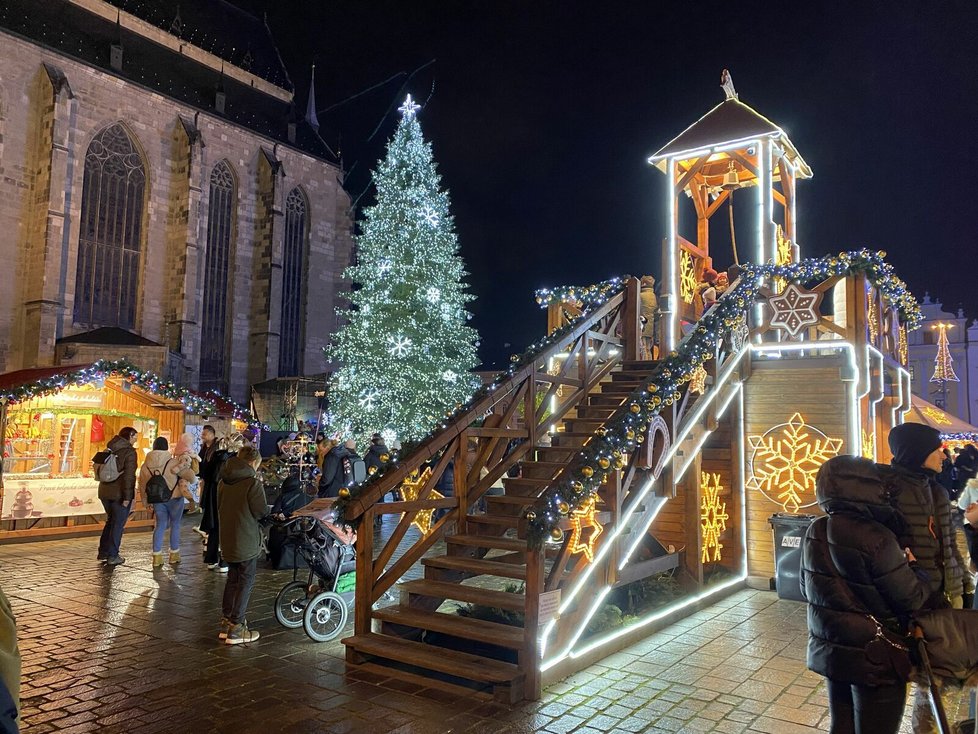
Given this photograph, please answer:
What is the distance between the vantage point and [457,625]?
5738 millimetres

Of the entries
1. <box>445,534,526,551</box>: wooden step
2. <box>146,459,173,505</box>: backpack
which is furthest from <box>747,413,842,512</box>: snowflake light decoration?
<box>146,459,173,505</box>: backpack

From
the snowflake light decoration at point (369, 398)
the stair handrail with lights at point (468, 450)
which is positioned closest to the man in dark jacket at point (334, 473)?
the stair handrail with lights at point (468, 450)

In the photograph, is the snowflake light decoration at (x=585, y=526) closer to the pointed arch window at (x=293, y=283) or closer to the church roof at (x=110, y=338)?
the church roof at (x=110, y=338)

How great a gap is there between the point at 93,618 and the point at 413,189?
19.2m

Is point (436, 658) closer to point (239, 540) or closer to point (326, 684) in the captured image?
point (326, 684)

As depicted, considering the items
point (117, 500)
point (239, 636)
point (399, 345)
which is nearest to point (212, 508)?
point (117, 500)

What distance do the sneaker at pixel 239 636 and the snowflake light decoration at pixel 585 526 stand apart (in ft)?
9.86

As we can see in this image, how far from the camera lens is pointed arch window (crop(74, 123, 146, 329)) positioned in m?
27.8

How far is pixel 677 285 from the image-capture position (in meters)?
11.4

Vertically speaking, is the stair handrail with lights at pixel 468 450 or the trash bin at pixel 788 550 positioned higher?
the stair handrail with lights at pixel 468 450

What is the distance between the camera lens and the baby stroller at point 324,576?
672 cm

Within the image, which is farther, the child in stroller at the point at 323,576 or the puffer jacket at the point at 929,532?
the child in stroller at the point at 323,576

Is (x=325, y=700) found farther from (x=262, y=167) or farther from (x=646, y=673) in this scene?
(x=262, y=167)

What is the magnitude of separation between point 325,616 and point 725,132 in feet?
30.6
